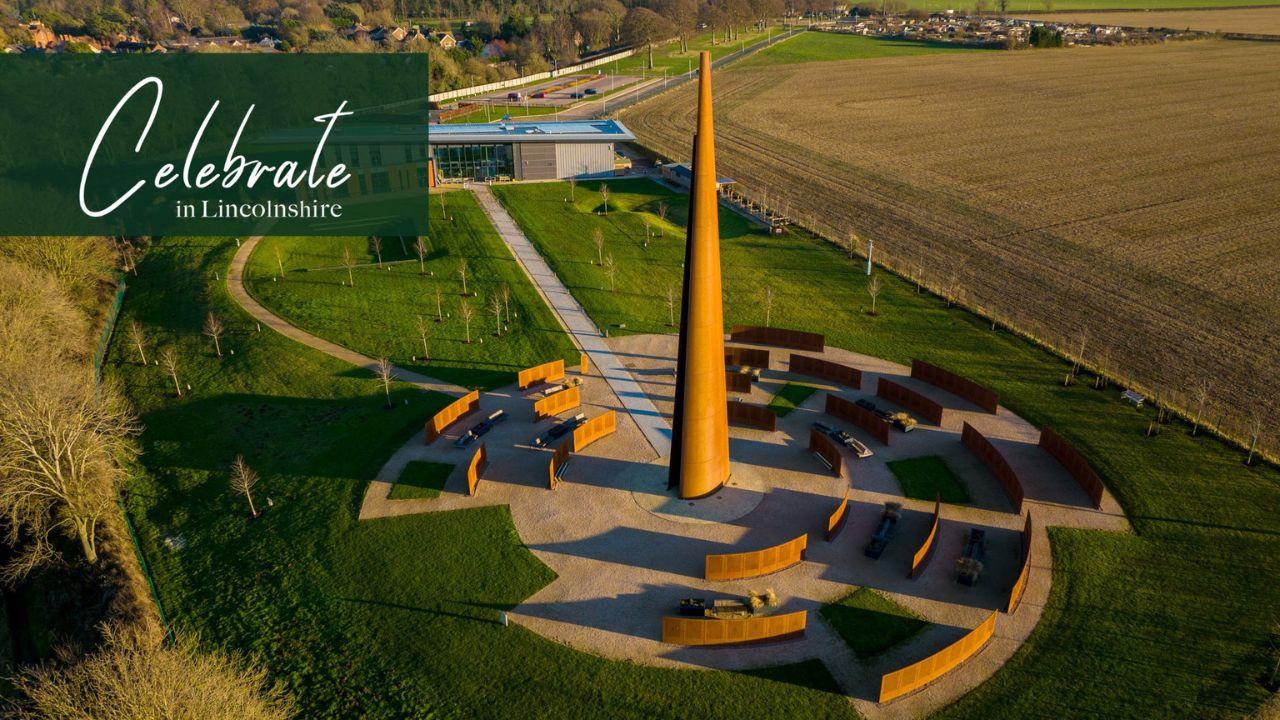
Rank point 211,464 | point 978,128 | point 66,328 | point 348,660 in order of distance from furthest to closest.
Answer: point 978,128, point 66,328, point 211,464, point 348,660

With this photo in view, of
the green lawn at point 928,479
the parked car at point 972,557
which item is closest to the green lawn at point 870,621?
the parked car at point 972,557

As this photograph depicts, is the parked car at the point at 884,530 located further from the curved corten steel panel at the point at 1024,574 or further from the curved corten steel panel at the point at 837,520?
the curved corten steel panel at the point at 1024,574

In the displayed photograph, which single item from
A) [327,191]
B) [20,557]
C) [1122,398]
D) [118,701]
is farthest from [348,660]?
[327,191]

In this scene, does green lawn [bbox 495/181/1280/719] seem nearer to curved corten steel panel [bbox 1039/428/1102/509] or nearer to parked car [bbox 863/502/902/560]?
curved corten steel panel [bbox 1039/428/1102/509]

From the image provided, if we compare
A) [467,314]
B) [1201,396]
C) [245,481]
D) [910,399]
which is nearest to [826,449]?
[910,399]

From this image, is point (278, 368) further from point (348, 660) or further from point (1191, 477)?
point (1191, 477)

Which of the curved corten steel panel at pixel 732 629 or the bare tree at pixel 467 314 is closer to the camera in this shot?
the curved corten steel panel at pixel 732 629
